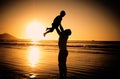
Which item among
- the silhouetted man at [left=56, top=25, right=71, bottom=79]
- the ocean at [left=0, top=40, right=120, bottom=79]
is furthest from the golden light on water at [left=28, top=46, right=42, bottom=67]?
the silhouetted man at [left=56, top=25, right=71, bottom=79]

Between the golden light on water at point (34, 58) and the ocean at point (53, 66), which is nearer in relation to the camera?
the ocean at point (53, 66)

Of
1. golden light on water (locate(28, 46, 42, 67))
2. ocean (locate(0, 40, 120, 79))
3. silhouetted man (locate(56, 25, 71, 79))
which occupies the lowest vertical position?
ocean (locate(0, 40, 120, 79))

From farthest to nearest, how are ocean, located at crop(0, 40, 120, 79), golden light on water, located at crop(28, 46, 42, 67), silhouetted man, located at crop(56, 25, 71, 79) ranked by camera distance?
golden light on water, located at crop(28, 46, 42, 67)
ocean, located at crop(0, 40, 120, 79)
silhouetted man, located at crop(56, 25, 71, 79)

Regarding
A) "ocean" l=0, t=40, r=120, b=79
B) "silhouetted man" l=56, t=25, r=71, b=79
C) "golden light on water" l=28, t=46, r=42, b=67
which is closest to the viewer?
"silhouetted man" l=56, t=25, r=71, b=79

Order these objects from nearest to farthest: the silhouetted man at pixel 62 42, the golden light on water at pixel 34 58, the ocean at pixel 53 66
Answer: the silhouetted man at pixel 62 42, the ocean at pixel 53 66, the golden light on water at pixel 34 58

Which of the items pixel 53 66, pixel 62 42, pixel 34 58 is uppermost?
pixel 62 42

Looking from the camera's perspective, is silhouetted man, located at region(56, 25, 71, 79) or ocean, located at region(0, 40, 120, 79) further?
ocean, located at region(0, 40, 120, 79)

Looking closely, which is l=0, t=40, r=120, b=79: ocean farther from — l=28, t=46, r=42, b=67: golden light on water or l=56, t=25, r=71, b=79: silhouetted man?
l=56, t=25, r=71, b=79: silhouetted man

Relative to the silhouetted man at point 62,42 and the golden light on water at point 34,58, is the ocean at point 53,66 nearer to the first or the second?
the golden light on water at point 34,58

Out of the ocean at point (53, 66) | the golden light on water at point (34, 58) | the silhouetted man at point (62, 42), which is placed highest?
the silhouetted man at point (62, 42)

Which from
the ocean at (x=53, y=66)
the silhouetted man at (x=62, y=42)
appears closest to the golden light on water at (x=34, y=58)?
the ocean at (x=53, y=66)

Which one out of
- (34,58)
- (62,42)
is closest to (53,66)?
(34,58)

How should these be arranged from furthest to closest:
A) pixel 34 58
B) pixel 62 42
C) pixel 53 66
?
pixel 34 58, pixel 53 66, pixel 62 42

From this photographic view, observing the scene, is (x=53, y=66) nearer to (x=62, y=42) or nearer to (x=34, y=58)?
(x=34, y=58)
